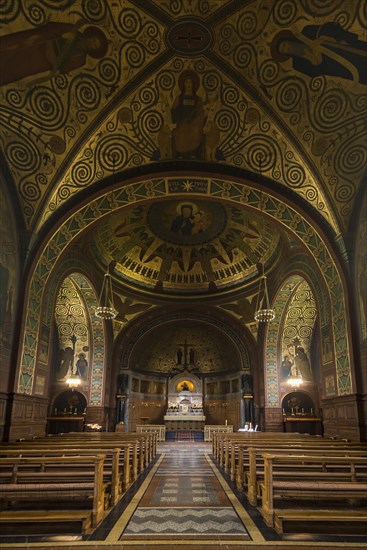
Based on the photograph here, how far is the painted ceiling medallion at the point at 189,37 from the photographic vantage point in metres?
9.64

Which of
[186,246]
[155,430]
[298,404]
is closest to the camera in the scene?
[186,246]

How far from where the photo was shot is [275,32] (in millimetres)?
9492

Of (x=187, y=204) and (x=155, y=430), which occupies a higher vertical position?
(x=187, y=204)

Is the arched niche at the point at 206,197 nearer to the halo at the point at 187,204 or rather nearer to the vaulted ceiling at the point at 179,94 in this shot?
the vaulted ceiling at the point at 179,94

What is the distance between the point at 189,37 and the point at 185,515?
10297mm

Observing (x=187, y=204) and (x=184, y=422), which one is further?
(x=184, y=422)

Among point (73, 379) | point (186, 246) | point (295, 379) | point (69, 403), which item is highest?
point (186, 246)

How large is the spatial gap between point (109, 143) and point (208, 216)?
26.6ft

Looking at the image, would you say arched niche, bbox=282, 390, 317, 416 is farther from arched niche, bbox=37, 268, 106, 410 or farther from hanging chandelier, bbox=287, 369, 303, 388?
arched niche, bbox=37, 268, 106, 410

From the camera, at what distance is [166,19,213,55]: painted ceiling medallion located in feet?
31.6

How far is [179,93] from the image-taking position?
1136 centimetres

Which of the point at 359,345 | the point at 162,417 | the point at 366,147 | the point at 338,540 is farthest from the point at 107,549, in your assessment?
the point at 162,417

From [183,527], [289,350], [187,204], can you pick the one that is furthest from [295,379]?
[183,527]

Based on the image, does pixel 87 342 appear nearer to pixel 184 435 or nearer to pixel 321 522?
pixel 184 435
